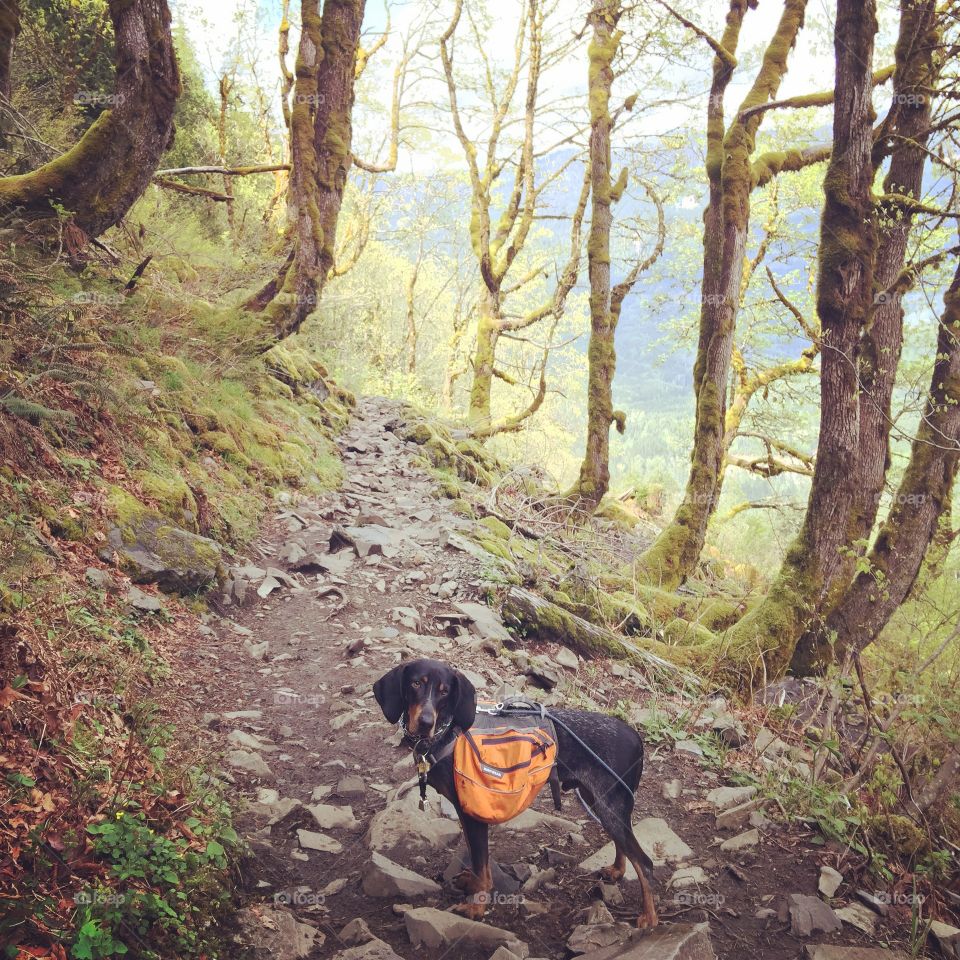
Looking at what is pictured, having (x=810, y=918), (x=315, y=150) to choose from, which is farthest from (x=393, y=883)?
(x=315, y=150)

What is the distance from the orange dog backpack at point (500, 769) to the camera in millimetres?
2973

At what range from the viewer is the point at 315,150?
9984 mm

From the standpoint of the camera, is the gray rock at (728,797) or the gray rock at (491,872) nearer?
the gray rock at (491,872)

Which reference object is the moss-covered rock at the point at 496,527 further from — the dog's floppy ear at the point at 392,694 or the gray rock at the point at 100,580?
the dog's floppy ear at the point at 392,694

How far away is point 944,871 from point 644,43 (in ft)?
47.4

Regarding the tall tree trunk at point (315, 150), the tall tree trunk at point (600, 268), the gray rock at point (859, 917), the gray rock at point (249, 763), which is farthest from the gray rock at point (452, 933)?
the tall tree trunk at point (600, 268)

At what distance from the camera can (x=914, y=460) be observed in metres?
7.45

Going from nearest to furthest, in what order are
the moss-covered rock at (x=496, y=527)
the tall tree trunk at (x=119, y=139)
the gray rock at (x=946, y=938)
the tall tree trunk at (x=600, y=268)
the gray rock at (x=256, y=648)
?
1. the gray rock at (x=946, y=938)
2. the gray rock at (x=256, y=648)
3. the tall tree trunk at (x=119, y=139)
4. the moss-covered rock at (x=496, y=527)
5. the tall tree trunk at (x=600, y=268)

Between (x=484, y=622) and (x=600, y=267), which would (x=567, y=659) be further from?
(x=600, y=267)

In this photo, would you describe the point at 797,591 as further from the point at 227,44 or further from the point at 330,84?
the point at 227,44

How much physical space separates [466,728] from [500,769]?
0.83 feet

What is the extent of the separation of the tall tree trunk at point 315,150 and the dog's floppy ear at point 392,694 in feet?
26.5

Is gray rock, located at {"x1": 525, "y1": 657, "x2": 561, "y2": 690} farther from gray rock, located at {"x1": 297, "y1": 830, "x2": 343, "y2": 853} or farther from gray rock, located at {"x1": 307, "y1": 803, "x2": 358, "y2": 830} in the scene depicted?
gray rock, located at {"x1": 297, "y1": 830, "x2": 343, "y2": 853}

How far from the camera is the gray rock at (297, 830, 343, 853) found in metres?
3.37
